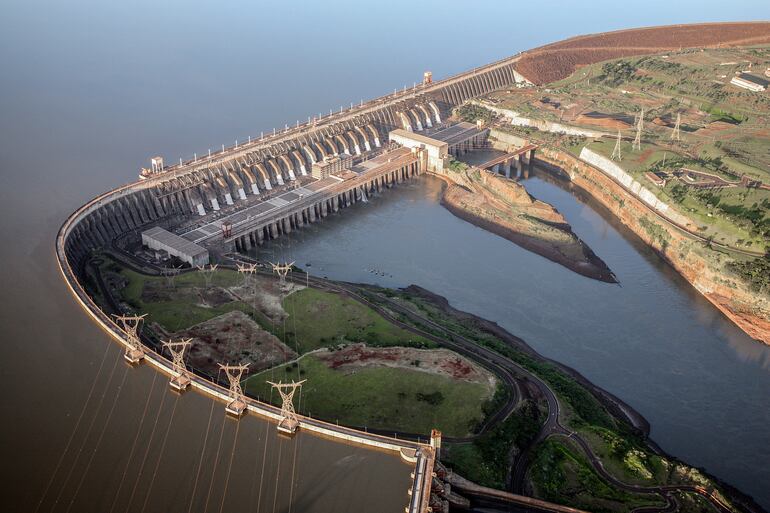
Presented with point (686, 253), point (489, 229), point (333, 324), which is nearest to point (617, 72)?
point (686, 253)

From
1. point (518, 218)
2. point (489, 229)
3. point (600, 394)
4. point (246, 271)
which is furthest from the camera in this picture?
point (518, 218)

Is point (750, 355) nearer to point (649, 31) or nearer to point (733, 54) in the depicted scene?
point (733, 54)

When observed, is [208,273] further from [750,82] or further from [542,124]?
[750,82]

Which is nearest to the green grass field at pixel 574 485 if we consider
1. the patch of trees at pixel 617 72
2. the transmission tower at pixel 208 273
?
the transmission tower at pixel 208 273

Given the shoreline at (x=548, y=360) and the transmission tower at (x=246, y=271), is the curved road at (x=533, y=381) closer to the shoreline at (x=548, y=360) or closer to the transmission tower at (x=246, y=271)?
the transmission tower at (x=246, y=271)

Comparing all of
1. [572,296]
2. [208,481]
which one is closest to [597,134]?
[572,296]
